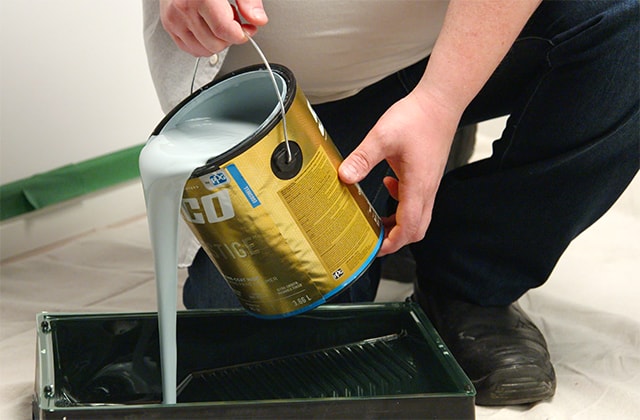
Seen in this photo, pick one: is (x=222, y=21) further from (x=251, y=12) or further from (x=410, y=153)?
(x=410, y=153)

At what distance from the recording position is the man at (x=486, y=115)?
0.94m

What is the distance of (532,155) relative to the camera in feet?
3.32

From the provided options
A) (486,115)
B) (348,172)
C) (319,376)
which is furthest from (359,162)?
(486,115)

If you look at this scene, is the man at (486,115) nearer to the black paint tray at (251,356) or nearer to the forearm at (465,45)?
the forearm at (465,45)

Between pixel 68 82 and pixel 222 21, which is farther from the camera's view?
pixel 68 82

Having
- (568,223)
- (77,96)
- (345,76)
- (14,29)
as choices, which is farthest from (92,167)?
(568,223)

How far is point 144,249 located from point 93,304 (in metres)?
0.22

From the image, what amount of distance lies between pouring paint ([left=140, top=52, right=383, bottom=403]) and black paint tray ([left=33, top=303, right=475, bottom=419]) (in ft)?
0.30

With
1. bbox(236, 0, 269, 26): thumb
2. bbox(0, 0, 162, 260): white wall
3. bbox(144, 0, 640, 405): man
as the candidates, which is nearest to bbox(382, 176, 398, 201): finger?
bbox(144, 0, 640, 405): man

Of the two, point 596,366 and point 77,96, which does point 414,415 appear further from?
point 77,96

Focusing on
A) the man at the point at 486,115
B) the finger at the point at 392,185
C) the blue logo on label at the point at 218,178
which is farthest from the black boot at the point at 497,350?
the blue logo on label at the point at 218,178

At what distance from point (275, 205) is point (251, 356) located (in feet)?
0.91

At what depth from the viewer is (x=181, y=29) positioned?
0.84m

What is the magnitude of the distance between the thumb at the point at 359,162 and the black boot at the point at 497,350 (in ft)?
1.02
